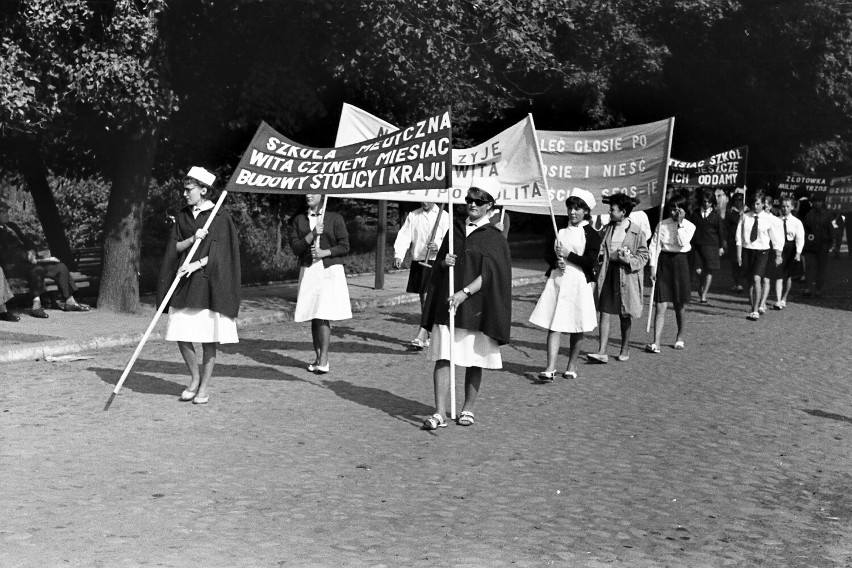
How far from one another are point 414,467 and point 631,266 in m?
5.54

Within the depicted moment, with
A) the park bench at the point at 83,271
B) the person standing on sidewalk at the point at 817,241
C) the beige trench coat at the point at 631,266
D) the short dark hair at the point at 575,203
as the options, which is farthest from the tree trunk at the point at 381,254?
the short dark hair at the point at 575,203

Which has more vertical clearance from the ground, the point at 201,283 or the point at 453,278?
the point at 453,278

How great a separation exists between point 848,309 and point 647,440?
42.5 ft

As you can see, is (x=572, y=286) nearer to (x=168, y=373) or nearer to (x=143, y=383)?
(x=168, y=373)

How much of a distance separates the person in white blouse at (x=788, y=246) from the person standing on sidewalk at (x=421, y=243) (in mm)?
7050

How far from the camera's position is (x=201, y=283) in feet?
33.5

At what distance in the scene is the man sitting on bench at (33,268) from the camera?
16.6 metres

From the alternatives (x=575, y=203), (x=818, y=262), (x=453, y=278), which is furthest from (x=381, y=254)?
(x=453, y=278)

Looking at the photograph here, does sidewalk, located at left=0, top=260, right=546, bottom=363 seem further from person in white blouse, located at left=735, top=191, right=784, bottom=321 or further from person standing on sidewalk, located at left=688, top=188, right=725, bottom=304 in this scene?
person in white blouse, located at left=735, top=191, right=784, bottom=321

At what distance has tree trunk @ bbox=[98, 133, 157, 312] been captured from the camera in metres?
17.1

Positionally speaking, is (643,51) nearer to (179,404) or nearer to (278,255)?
(278,255)

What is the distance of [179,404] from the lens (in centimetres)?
1011

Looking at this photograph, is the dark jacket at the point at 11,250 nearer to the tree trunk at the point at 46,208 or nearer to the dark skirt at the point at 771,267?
the tree trunk at the point at 46,208

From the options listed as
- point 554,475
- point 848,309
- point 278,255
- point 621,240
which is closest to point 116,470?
point 554,475
